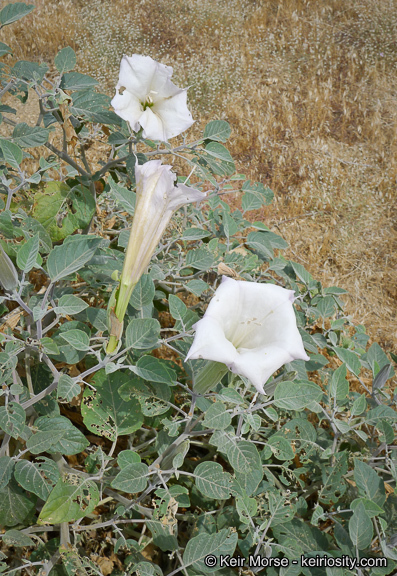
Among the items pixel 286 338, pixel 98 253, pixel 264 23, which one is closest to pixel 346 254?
pixel 98 253

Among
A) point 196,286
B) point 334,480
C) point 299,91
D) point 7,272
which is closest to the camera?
point 7,272

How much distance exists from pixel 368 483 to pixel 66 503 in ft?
2.17

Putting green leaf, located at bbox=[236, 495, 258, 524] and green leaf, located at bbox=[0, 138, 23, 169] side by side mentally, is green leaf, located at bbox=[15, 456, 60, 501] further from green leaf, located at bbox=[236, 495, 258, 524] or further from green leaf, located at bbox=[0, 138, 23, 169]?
green leaf, located at bbox=[0, 138, 23, 169]


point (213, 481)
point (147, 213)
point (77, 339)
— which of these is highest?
point (147, 213)

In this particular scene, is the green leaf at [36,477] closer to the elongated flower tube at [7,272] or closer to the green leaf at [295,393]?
the elongated flower tube at [7,272]

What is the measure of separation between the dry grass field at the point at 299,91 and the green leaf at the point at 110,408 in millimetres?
1482

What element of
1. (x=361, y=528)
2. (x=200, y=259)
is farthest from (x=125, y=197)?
(x=361, y=528)

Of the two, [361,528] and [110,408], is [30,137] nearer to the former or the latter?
[110,408]

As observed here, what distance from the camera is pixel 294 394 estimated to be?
Result: 102cm

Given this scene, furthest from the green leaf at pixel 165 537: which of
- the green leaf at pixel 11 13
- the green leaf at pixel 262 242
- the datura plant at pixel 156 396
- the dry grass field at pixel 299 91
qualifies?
the dry grass field at pixel 299 91

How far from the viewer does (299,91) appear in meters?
3.47

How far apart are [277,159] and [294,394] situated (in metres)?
2.24

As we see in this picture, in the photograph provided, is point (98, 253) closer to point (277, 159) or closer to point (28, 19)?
point (277, 159)

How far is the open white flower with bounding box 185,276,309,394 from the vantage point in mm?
813
